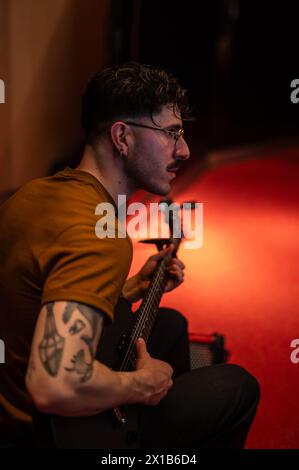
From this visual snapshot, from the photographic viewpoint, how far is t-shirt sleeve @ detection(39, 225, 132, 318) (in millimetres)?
874

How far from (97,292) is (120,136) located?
0.45 meters

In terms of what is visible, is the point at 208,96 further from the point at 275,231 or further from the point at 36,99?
the point at 36,99

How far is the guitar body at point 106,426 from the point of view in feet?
3.13

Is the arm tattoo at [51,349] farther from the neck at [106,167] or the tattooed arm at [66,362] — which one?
the neck at [106,167]

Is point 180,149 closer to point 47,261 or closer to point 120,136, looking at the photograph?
point 120,136

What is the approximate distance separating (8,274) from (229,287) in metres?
2.08

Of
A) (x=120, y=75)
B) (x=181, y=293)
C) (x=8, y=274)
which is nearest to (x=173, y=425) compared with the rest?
(x=8, y=274)

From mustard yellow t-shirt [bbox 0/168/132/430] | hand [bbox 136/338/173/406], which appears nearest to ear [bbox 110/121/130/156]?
mustard yellow t-shirt [bbox 0/168/132/430]

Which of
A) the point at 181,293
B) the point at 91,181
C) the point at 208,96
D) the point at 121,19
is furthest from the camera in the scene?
the point at 208,96

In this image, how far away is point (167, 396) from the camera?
120 centimetres

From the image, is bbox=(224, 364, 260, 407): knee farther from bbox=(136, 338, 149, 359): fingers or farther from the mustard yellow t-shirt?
the mustard yellow t-shirt

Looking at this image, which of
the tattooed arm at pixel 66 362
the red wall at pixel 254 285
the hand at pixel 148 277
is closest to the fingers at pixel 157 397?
the tattooed arm at pixel 66 362

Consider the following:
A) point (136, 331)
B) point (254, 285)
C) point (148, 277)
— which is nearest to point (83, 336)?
point (136, 331)

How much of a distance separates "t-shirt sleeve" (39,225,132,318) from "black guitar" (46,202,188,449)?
228mm
